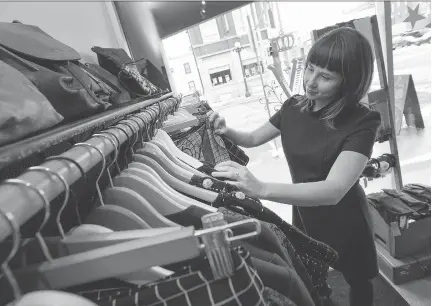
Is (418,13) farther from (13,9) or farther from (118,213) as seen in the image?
(118,213)

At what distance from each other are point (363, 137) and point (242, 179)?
52 centimetres

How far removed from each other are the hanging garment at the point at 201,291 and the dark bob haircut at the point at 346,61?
912mm

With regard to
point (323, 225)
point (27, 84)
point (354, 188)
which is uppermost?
point (27, 84)

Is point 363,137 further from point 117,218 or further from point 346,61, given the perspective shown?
point 117,218

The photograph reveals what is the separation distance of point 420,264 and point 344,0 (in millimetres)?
3327

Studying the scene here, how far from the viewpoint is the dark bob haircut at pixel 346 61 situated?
44.1 inches

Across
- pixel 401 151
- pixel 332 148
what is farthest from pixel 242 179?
pixel 401 151

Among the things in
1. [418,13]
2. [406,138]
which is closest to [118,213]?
[418,13]

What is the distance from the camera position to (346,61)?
1.11m

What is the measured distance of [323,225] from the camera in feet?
4.49

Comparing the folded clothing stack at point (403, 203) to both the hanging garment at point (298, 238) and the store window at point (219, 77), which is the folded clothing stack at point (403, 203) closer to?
the hanging garment at point (298, 238)

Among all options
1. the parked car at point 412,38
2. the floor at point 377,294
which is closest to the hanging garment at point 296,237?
the floor at point 377,294

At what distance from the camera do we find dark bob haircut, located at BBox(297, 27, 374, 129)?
112 centimetres

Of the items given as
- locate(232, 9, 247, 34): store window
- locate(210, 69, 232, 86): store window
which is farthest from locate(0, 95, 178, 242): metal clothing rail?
locate(210, 69, 232, 86): store window
